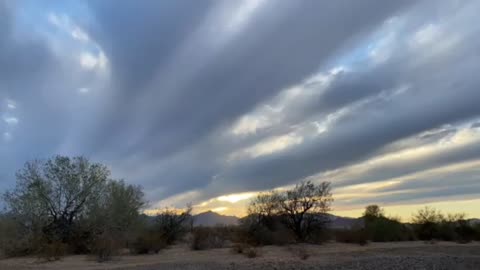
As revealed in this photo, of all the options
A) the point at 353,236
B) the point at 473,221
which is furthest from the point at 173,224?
the point at 473,221

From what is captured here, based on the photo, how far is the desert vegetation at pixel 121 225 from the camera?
4016 centimetres

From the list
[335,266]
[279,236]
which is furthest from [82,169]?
[335,266]

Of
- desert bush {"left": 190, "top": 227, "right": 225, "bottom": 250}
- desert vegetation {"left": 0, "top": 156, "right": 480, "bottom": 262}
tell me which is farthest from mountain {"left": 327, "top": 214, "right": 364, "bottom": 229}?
desert bush {"left": 190, "top": 227, "right": 225, "bottom": 250}

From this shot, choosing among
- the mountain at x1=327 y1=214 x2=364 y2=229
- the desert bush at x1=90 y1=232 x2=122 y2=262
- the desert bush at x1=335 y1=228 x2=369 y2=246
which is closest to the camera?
the desert bush at x1=90 y1=232 x2=122 y2=262

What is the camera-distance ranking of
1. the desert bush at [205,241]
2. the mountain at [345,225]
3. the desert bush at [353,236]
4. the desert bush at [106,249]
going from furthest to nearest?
the mountain at [345,225] → the desert bush at [353,236] → the desert bush at [205,241] → the desert bush at [106,249]

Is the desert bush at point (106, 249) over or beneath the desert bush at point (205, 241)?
beneath

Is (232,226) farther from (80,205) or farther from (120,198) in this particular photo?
(80,205)

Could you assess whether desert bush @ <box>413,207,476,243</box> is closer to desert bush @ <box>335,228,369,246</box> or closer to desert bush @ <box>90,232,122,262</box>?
desert bush @ <box>335,228,369,246</box>

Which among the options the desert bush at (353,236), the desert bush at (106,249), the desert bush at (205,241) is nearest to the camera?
the desert bush at (106,249)

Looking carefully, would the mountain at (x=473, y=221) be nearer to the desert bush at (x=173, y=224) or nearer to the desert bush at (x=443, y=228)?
the desert bush at (x=443, y=228)

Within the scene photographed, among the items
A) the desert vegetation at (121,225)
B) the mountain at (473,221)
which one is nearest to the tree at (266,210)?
the desert vegetation at (121,225)

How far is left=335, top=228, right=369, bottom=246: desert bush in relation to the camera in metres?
51.8

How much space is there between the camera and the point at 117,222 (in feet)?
145

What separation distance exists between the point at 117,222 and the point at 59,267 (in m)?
14.5
